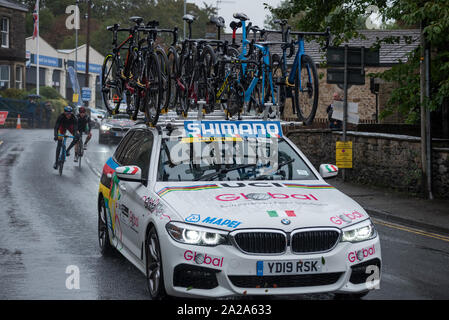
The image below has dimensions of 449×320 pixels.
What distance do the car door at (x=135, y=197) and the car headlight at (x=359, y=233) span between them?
196 cm

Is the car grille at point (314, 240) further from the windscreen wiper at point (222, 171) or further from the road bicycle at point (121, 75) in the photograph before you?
the road bicycle at point (121, 75)

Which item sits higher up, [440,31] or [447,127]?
[440,31]

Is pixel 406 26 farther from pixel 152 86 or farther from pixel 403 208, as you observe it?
pixel 152 86

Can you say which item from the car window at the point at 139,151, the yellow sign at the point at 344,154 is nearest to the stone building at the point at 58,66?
the yellow sign at the point at 344,154

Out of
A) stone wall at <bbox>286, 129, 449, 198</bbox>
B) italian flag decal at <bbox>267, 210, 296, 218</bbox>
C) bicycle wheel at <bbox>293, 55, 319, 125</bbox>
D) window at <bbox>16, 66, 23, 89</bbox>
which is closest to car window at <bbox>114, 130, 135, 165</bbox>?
bicycle wheel at <bbox>293, 55, 319, 125</bbox>

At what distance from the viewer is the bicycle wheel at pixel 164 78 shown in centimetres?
986

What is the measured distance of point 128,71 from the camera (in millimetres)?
11812

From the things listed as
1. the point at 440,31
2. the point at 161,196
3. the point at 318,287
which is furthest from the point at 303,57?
the point at 440,31

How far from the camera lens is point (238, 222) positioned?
636 cm

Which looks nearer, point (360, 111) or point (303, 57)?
point (303, 57)

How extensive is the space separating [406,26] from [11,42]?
1725 inches

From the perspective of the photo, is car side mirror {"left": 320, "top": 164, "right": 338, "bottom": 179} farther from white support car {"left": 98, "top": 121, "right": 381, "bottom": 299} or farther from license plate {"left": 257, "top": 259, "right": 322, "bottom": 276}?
license plate {"left": 257, "top": 259, "right": 322, "bottom": 276}
